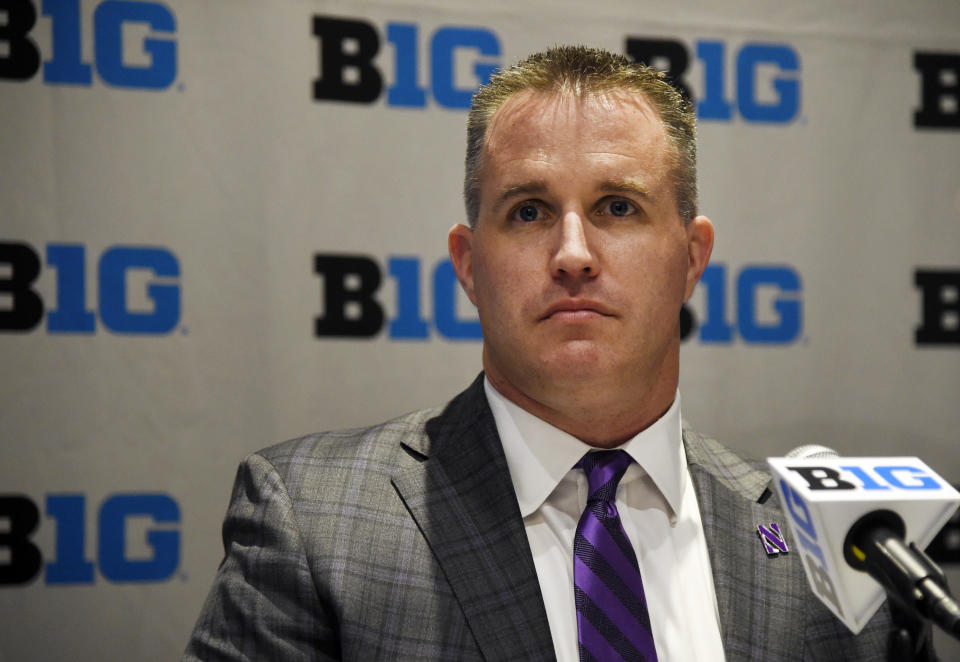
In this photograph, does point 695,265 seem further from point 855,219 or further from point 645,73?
point 855,219

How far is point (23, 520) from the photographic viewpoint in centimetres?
244

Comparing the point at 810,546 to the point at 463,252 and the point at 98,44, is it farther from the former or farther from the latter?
the point at 98,44

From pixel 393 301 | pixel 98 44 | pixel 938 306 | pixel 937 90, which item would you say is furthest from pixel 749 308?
pixel 98 44

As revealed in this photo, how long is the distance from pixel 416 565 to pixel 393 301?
123cm

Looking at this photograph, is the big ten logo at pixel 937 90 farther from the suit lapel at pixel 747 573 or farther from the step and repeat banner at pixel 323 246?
the suit lapel at pixel 747 573

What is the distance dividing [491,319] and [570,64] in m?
0.56

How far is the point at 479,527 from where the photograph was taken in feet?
5.28

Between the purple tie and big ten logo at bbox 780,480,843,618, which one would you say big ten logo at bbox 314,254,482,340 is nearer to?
the purple tie

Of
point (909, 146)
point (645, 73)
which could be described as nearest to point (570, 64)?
point (645, 73)

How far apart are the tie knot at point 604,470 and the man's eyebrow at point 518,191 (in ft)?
1.69

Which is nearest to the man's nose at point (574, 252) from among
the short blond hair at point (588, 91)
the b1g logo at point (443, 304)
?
the short blond hair at point (588, 91)

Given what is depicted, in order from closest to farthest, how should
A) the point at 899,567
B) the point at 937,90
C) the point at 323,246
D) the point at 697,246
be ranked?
the point at 899,567 < the point at 697,246 < the point at 323,246 < the point at 937,90

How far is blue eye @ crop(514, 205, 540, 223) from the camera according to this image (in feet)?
5.65

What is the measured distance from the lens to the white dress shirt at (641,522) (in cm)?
159
